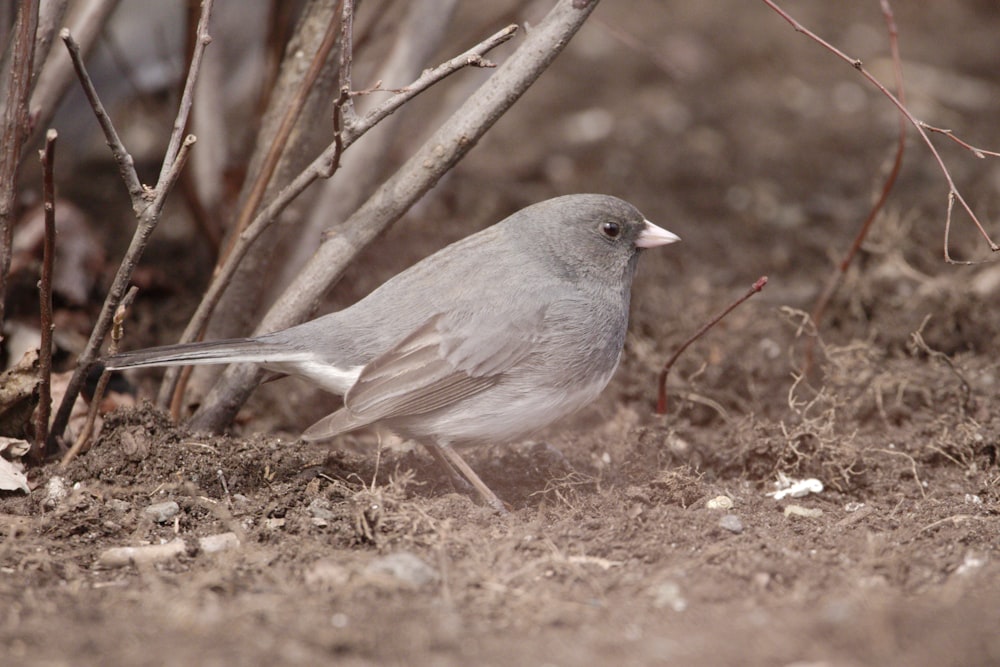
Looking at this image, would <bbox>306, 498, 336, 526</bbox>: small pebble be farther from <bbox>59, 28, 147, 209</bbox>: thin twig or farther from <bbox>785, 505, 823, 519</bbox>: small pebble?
<bbox>785, 505, 823, 519</bbox>: small pebble

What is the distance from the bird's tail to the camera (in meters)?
2.83

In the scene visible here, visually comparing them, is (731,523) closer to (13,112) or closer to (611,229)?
(611,229)

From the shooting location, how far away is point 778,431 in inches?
132

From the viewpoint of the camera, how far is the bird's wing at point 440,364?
3.00m

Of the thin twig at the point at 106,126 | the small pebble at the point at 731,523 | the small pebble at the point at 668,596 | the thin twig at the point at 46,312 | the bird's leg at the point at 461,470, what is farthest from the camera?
the bird's leg at the point at 461,470

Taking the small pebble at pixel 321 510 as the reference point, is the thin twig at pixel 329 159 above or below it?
above

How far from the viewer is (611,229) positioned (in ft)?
11.0

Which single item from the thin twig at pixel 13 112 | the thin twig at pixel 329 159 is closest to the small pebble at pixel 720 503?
the thin twig at pixel 329 159

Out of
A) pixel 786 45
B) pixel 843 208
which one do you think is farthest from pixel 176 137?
pixel 786 45

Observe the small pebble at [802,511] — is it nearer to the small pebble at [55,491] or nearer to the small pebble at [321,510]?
the small pebble at [321,510]

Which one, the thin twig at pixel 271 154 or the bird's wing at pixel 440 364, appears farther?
the thin twig at pixel 271 154

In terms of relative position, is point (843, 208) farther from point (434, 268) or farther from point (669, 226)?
point (434, 268)

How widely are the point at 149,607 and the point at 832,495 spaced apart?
1993 mm

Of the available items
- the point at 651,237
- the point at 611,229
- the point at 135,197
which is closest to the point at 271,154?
the point at 135,197
